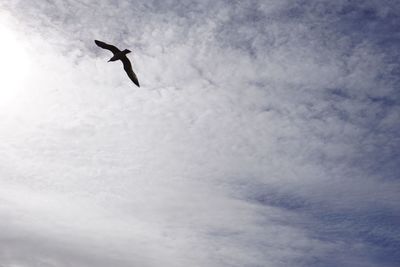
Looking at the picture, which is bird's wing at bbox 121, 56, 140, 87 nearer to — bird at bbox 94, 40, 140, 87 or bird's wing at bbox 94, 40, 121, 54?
bird at bbox 94, 40, 140, 87

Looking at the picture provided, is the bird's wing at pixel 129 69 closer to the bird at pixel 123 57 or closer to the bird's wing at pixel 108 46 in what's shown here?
the bird at pixel 123 57

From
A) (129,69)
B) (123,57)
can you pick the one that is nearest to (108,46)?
(123,57)

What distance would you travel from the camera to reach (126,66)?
19219mm

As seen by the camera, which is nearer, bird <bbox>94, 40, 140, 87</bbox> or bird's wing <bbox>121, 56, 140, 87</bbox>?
bird <bbox>94, 40, 140, 87</bbox>

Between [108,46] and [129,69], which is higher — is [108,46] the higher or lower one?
the higher one

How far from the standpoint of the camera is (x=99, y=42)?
60.4 feet

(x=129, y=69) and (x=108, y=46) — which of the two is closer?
(x=108, y=46)

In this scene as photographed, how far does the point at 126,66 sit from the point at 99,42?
5.78 feet

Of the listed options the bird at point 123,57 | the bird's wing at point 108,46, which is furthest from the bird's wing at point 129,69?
the bird's wing at point 108,46

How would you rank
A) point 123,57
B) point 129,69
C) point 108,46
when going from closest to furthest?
point 108,46
point 123,57
point 129,69

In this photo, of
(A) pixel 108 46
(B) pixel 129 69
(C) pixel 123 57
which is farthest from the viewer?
(B) pixel 129 69

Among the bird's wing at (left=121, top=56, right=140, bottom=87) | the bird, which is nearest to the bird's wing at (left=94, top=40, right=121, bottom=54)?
the bird

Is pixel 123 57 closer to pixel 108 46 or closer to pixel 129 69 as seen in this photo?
pixel 129 69

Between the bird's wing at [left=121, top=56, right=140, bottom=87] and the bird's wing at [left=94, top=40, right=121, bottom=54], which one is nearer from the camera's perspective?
the bird's wing at [left=94, top=40, right=121, bottom=54]
